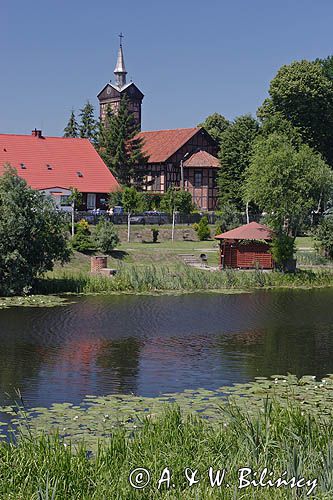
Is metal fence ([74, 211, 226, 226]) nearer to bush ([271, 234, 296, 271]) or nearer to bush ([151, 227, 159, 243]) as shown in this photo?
bush ([151, 227, 159, 243])

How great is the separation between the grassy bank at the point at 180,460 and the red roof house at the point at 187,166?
68.7 metres

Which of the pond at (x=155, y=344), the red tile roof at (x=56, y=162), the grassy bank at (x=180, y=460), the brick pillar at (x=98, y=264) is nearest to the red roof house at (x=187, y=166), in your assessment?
the red tile roof at (x=56, y=162)

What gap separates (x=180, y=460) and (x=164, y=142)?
75326 millimetres

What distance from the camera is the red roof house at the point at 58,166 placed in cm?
6431

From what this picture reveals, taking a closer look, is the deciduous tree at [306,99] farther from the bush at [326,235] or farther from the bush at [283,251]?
the bush at [283,251]

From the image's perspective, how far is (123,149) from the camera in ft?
268

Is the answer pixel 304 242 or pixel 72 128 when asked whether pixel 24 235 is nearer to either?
pixel 304 242

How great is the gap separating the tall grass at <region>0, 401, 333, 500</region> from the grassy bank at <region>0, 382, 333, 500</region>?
0.01m

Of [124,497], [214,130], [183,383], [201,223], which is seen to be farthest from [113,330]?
[214,130]

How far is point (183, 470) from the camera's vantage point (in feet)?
36.8

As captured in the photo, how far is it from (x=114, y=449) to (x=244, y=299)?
23.4m

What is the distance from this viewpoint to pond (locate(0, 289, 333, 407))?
1923 cm

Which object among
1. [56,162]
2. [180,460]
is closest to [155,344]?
[180,460]

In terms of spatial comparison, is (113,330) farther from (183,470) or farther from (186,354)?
(183,470)
